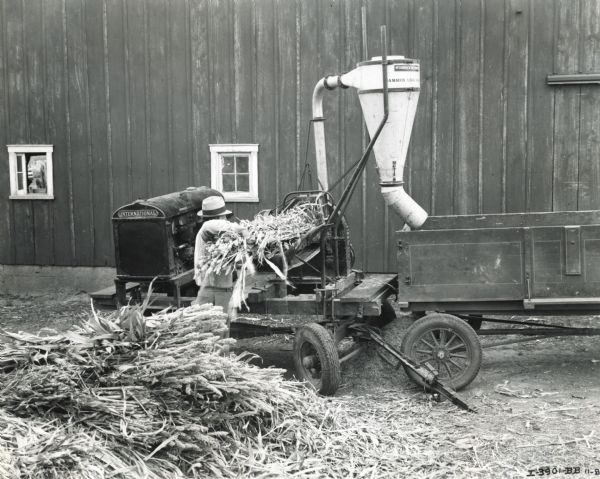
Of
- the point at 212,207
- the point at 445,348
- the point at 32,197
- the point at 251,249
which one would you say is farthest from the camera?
the point at 32,197

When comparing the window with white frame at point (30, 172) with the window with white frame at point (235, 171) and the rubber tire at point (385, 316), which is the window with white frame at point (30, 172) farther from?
the rubber tire at point (385, 316)

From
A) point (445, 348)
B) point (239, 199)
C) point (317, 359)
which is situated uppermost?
point (239, 199)

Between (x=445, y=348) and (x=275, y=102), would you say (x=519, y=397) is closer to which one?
(x=445, y=348)

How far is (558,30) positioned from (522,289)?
4.44m

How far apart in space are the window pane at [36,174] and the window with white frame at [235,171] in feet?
9.24

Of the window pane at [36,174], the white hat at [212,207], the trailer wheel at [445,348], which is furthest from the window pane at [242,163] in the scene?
the trailer wheel at [445,348]

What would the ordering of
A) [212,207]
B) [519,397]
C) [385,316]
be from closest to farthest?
[519,397] < [212,207] < [385,316]

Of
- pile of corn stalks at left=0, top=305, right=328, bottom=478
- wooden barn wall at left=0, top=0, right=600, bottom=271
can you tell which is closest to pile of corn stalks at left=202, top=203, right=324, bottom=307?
pile of corn stalks at left=0, top=305, right=328, bottom=478

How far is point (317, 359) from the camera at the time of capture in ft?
25.3

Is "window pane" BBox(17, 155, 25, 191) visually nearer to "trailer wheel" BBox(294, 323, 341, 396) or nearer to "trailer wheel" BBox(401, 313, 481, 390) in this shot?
"trailer wheel" BBox(294, 323, 341, 396)

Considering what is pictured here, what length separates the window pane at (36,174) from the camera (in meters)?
12.4

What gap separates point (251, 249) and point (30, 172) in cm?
608

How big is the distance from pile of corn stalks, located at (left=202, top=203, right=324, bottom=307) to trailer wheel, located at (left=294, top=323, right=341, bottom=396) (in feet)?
2.04

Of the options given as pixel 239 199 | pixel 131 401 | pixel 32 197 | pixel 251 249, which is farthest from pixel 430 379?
pixel 32 197
